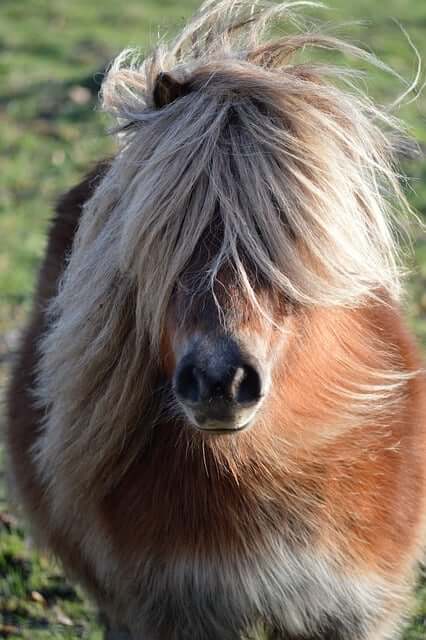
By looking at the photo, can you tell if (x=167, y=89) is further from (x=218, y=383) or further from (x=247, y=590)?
(x=247, y=590)

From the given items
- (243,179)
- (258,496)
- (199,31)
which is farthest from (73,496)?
(199,31)

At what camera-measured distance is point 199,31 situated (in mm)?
3152

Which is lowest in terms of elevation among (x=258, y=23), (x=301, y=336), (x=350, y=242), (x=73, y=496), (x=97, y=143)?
(x=73, y=496)

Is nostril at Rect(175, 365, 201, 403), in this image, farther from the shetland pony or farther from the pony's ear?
the pony's ear

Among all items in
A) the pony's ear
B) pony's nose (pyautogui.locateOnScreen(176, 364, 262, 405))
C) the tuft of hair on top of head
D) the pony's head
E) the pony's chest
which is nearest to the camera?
pony's nose (pyautogui.locateOnScreen(176, 364, 262, 405))

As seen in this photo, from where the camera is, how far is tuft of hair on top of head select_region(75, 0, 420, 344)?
2605 millimetres

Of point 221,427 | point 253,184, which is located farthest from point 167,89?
point 221,427

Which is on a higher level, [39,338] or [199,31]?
[199,31]

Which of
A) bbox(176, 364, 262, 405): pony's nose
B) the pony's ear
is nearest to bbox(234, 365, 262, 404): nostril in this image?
bbox(176, 364, 262, 405): pony's nose

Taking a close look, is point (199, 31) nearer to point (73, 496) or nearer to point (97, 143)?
point (73, 496)

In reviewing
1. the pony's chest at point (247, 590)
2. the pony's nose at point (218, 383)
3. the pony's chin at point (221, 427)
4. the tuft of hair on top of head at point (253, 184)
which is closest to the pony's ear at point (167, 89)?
the tuft of hair on top of head at point (253, 184)

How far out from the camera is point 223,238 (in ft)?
8.49

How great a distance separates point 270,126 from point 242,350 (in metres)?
0.61

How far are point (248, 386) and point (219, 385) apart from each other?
0.24ft
